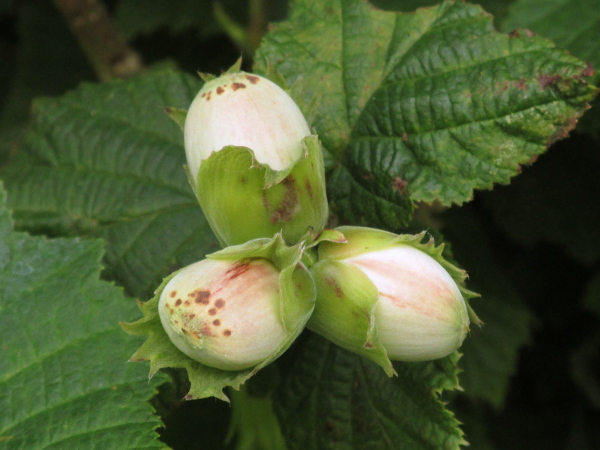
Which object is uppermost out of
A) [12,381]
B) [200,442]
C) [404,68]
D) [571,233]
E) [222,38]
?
[404,68]

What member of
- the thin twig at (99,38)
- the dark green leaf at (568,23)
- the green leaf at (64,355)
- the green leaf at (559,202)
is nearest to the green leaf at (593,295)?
the green leaf at (559,202)

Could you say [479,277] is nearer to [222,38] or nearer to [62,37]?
[222,38]

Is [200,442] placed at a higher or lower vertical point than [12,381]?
lower

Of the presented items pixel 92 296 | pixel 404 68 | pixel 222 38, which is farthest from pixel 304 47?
pixel 222 38

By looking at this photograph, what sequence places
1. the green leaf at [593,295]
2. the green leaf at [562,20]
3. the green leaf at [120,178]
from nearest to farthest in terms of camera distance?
the green leaf at [120,178], the green leaf at [562,20], the green leaf at [593,295]

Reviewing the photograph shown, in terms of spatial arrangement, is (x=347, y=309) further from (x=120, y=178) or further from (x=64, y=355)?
(x=120, y=178)

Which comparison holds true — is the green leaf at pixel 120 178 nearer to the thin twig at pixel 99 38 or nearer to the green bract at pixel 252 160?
the thin twig at pixel 99 38
